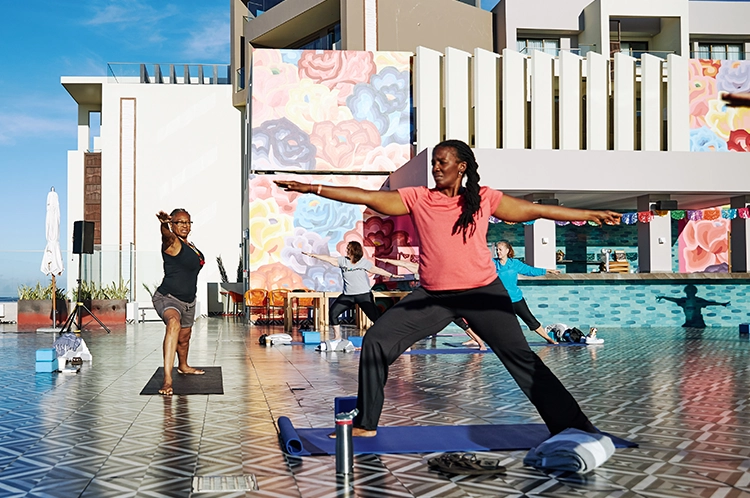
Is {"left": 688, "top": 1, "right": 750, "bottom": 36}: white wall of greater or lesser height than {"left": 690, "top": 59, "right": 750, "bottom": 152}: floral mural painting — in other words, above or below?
above

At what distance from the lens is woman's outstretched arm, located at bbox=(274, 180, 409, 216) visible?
4.56 m

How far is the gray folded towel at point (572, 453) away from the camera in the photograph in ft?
14.0

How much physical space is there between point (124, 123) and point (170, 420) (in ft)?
93.2

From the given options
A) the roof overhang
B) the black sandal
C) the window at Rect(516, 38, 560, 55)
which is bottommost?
the black sandal

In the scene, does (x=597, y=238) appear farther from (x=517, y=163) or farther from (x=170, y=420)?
(x=170, y=420)

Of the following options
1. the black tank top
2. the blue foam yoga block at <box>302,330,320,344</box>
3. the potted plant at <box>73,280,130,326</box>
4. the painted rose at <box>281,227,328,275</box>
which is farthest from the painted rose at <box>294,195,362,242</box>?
the black tank top

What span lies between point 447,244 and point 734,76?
71.8 ft

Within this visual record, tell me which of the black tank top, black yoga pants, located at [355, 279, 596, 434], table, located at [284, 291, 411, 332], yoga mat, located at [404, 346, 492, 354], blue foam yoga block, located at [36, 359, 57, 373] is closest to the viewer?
black yoga pants, located at [355, 279, 596, 434]

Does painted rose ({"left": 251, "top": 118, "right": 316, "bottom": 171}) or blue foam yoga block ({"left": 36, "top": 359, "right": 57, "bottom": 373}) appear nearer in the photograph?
blue foam yoga block ({"left": 36, "top": 359, "right": 57, "bottom": 373})

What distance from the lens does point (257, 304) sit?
72.0 ft

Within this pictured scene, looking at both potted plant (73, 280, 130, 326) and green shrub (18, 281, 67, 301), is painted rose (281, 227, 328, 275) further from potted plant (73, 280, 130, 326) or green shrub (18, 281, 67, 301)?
green shrub (18, 281, 67, 301)

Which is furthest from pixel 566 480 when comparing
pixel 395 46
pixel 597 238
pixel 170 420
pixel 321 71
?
pixel 395 46

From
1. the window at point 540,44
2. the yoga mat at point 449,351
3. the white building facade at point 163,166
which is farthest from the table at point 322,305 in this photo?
the window at point 540,44

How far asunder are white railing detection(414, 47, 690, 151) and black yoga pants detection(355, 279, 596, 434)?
17.1 metres
